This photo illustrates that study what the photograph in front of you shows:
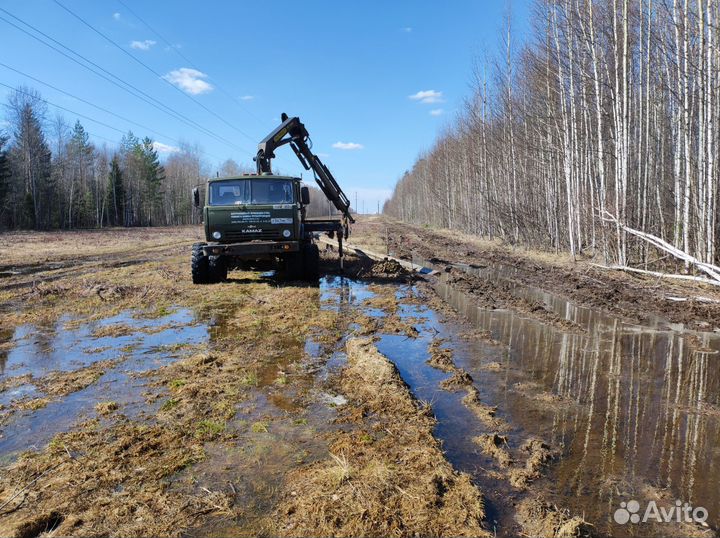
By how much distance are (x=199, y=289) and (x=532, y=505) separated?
9.07 metres

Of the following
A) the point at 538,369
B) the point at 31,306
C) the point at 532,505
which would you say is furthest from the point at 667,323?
the point at 31,306

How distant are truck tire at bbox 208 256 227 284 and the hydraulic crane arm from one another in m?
3.15

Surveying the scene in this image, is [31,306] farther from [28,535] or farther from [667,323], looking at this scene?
[667,323]

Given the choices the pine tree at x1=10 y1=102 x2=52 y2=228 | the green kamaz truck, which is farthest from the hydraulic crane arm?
the pine tree at x1=10 y1=102 x2=52 y2=228

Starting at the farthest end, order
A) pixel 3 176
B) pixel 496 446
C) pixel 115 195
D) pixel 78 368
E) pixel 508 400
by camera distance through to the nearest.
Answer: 1. pixel 115 195
2. pixel 3 176
3. pixel 78 368
4. pixel 508 400
5. pixel 496 446

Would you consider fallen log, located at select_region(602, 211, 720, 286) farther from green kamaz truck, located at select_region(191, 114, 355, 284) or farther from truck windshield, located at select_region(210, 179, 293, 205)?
truck windshield, located at select_region(210, 179, 293, 205)

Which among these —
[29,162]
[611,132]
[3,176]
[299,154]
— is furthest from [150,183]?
[611,132]

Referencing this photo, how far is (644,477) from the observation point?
2906 mm

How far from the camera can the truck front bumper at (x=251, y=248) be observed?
10172 millimetres

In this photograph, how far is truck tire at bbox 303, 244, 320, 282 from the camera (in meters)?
11.3

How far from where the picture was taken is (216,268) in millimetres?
11102

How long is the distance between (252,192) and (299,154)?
3.83 metres

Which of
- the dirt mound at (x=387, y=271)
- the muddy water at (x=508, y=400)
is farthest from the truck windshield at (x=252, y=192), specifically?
the muddy water at (x=508, y=400)

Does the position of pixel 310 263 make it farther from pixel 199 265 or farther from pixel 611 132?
pixel 611 132
